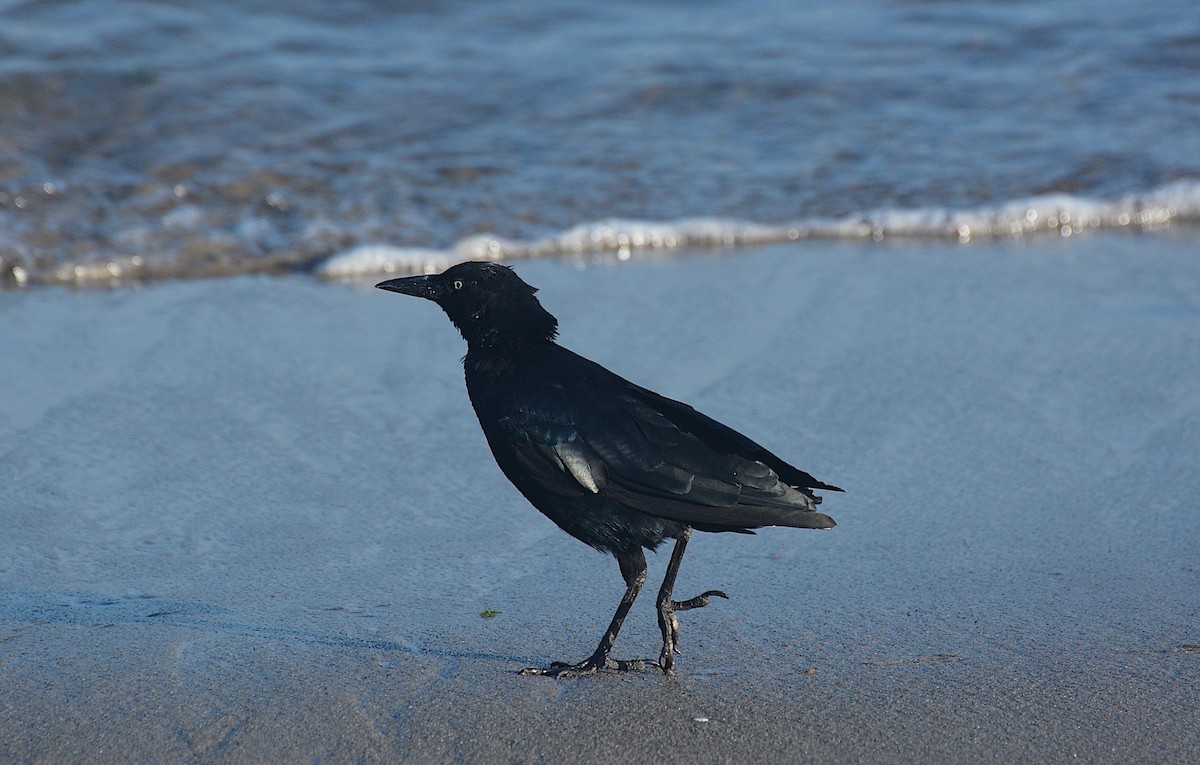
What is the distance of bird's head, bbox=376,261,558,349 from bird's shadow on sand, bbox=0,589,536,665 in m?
0.79

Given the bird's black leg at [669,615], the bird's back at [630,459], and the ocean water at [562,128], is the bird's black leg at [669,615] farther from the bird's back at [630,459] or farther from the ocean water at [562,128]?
A: the ocean water at [562,128]

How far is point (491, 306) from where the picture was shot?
3447 mm

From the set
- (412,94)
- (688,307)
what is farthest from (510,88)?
(688,307)

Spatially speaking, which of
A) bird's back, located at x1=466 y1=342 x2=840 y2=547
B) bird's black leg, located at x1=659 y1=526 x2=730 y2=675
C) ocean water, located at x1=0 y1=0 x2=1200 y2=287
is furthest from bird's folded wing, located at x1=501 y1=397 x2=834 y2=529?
ocean water, located at x1=0 y1=0 x2=1200 y2=287

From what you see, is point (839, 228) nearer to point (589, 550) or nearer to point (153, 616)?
point (589, 550)

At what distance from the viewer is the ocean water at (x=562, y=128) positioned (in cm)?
731

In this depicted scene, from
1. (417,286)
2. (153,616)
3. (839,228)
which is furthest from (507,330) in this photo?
(839,228)

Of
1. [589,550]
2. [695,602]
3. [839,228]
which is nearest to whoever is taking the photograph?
[695,602]

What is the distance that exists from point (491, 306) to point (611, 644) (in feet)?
3.01

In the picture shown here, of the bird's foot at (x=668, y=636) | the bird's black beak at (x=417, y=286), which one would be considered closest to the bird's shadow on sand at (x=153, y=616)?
the bird's foot at (x=668, y=636)

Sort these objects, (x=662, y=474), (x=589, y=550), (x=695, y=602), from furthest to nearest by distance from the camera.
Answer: (x=589, y=550)
(x=695, y=602)
(x=662, y=474)

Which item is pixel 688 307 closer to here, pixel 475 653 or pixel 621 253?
pixel 621 253

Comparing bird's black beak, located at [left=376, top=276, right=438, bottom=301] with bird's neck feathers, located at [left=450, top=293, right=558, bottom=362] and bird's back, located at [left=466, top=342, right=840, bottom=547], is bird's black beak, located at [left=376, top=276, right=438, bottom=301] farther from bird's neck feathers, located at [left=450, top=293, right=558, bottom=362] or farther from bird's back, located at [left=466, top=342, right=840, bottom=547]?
bird's back, located at [left=466, top=342, right=840, bottom=547]

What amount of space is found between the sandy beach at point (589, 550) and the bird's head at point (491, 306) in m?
0.68
